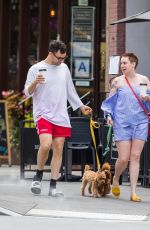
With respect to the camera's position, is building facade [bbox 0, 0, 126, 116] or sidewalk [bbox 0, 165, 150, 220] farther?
building facade [bbox 0, 0, 126, 116]

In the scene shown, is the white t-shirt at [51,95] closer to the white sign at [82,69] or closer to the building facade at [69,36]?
the building facade at [69,36]

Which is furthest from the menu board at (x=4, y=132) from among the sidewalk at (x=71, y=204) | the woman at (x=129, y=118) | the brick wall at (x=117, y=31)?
the woman at (x=129, y=118)

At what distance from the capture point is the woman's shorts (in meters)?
11.8

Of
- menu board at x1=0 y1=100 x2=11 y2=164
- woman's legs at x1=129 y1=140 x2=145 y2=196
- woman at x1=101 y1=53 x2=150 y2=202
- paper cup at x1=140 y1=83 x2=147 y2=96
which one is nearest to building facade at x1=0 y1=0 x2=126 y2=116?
menu board at x1=0 y1=100 x2=11 y2=164

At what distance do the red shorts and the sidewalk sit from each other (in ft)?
2.76

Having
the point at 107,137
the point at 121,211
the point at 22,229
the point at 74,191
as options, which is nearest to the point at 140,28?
the point at 107,137

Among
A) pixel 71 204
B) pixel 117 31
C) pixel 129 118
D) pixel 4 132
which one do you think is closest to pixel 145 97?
pixel 129 118

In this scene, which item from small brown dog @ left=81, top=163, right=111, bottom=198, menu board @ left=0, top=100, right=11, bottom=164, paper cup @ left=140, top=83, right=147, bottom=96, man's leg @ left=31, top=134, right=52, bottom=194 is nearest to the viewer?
paper cup @ left=140, top=83, right=147, bottom=96

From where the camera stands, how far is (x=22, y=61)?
2159 cm

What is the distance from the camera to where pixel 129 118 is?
11.9 m

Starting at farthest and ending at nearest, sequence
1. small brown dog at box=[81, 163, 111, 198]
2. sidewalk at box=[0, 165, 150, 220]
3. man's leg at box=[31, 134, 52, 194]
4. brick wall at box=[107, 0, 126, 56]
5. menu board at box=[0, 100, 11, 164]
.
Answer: menu board at box=[0, 100, 11, 164] → brick wall at box=[107, 0, 126, 56] → small brown dog at box=[81, 163, 111, 198] → man's leg at box=[31, 134, 52, 194] → sidewalk at box=[0, 165, 150, 220]

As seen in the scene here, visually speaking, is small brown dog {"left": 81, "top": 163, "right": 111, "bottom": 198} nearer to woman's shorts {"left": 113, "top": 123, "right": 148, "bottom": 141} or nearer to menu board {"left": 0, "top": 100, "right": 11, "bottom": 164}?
woman's shorts {"left": 113, "top": 123, "right": 148, "bottom": 141}

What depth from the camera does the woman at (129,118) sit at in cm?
1178

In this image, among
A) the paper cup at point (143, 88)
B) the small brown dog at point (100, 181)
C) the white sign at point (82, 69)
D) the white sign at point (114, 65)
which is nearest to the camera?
the paper cup at point (143, 88)
